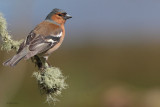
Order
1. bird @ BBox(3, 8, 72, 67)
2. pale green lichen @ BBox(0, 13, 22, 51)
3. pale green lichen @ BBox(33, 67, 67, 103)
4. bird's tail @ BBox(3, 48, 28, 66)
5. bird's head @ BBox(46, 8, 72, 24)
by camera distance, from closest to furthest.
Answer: pale green lichen @ BBox(0, 13, 22, 51), pale green lichen @ BBox(33, 67, 67, 103), bird's tail @ BBox(3, 48, 28, 66), bird @ BBox(3, 8, 72, 67), bird's head @ BBox(46, 8, 72, 24)

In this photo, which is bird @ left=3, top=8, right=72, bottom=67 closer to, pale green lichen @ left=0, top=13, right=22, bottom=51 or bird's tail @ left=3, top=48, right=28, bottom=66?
bird's tail @ left=3, top=48, right=28, bottom=66

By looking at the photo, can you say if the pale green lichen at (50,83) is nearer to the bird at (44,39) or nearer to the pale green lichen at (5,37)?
the pale green lichen at (5,37)

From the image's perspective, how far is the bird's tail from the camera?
339 centimetres

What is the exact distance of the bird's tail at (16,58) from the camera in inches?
133

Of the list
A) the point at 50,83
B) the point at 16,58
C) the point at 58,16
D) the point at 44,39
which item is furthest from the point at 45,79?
→ the point at 58,16

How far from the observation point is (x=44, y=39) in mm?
4047

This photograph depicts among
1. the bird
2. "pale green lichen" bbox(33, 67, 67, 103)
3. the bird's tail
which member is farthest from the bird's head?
"pale green lichen" bbox(33, 67, 67, 103)

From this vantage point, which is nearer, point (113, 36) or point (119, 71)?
point (119, 71)

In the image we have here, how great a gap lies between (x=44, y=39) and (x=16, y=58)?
0.62m

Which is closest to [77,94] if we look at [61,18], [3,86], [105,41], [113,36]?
[61,18]

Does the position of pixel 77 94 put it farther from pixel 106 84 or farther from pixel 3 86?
pixel 3 86

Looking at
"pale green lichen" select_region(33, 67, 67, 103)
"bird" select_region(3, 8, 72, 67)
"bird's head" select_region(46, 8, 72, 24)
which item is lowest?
"pale green lichen" select_region(33, 67, 67, 103)

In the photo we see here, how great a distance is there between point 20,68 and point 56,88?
85 centimetres

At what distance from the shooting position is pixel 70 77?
705cm
